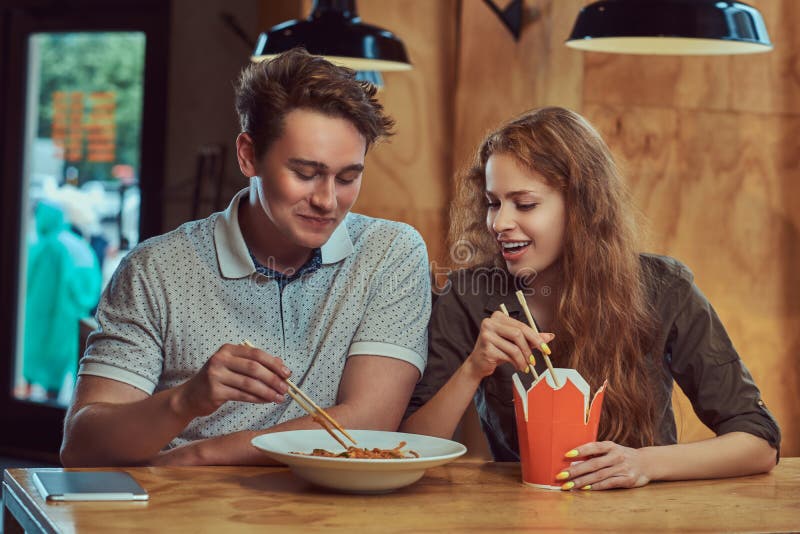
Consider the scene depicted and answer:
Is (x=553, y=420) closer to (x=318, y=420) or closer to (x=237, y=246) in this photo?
(x=318, y=420)

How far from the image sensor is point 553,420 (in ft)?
5.36

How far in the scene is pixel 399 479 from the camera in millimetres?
1536

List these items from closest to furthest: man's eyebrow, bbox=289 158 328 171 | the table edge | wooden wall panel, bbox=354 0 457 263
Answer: the table edge < man's eyebrow, bbox=289 158 328 171 < wooden wall panel, bbox=354 0 457 263

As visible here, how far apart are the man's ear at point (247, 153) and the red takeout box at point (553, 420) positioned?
→ 0.72 metres

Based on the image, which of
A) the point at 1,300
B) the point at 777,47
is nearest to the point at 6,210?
the point at 1,300

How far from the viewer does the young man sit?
1.93 m

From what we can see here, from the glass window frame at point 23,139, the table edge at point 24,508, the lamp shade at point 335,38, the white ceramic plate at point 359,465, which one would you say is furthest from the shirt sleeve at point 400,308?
the glass window frame at point 23,139

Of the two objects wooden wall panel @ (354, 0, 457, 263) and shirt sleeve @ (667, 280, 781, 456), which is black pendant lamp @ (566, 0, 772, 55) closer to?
shirt sleeve @ (667, 280, 781, 456)

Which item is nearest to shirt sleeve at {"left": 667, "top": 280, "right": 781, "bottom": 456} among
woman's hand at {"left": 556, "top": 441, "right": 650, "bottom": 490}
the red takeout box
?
woman's hand at {"left": 556, "top": 441, "right": 650, "bottom": 490}

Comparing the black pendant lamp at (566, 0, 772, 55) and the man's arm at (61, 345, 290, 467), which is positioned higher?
the black pendant lamp at (566, 0, 772, 55)

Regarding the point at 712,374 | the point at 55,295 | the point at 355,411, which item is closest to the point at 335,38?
the point at 355,411

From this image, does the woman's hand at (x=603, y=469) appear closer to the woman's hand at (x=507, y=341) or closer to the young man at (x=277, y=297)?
the woman's hand at (x=507, y=341)

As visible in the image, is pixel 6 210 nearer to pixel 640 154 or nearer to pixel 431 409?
pixel 640 154

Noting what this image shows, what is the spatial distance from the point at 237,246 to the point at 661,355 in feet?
2.87
